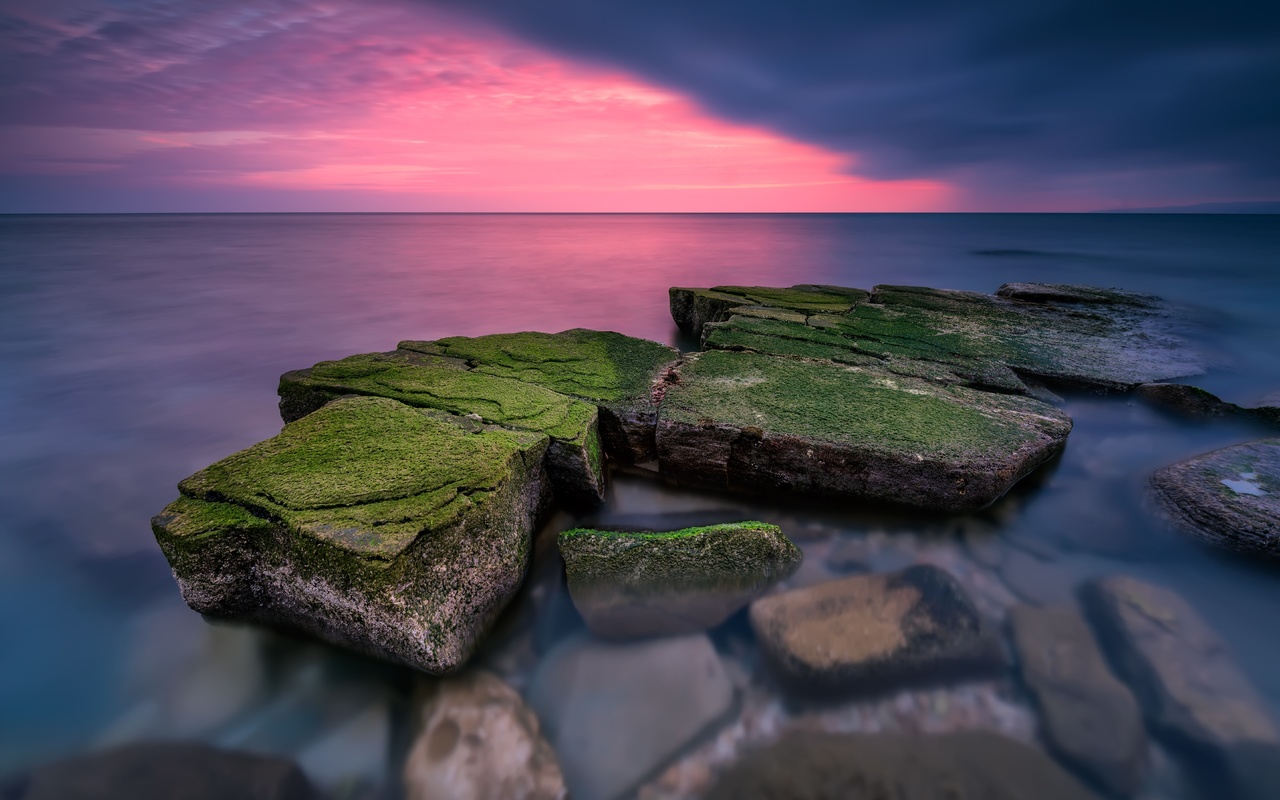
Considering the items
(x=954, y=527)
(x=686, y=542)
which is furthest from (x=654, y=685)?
(x=954, y=527)

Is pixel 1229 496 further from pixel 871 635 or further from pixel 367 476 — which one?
pixel 367 476

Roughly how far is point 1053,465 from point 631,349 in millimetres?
3555

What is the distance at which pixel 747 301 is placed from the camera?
761cm

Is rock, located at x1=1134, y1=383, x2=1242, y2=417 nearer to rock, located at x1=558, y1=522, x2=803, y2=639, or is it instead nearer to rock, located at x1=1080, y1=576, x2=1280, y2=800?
rock, located at x1=1080, y1=576, x2=1280, y2=800

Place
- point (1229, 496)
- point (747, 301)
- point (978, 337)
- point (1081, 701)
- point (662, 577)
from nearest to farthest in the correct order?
point (1081, 701) < point (662, 577) < point (1229, 496) < point (978, 337) < point (747, 301)

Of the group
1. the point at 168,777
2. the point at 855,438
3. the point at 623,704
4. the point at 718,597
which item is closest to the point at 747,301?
the point at 855,438

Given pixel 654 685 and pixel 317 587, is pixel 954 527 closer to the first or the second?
pixel 654 685

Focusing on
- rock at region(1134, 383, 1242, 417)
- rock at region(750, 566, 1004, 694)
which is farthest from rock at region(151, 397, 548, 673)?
rock at region(1134, 383, 1242, 417)

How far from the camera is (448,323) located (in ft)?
32.1

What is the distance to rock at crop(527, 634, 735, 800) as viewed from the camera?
7.77 ft

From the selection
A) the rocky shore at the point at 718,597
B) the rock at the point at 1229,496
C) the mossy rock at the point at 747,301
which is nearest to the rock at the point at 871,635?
the rocky shore at the point at 718,597

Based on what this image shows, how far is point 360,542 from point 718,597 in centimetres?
174

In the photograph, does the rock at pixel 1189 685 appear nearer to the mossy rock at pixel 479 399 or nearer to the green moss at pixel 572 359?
the mossy rock at pixel 479 399

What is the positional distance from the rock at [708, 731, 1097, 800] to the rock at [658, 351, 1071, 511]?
1.51 m
